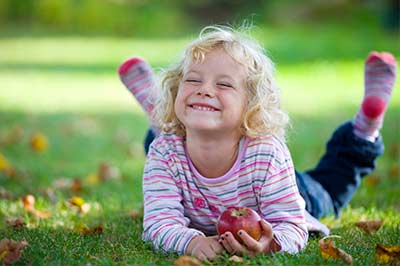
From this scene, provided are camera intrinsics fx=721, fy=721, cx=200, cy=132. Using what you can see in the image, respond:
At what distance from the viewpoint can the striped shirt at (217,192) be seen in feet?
10.8

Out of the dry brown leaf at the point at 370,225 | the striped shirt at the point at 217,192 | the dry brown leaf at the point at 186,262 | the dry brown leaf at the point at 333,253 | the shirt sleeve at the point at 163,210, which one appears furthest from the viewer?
the dry brown leaf at the point at 370,225

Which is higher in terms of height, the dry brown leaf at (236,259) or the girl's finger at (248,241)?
the girl's finger at (248,241)

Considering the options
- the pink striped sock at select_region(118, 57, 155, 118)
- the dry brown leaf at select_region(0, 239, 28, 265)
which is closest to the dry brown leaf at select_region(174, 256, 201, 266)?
the dry brown leaf at select_region(0, 239, 28, 265)

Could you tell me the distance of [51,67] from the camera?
41.5 ft

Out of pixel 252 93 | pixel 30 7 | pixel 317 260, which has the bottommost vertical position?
pixel 30 7

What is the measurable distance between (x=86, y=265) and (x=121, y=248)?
295mm

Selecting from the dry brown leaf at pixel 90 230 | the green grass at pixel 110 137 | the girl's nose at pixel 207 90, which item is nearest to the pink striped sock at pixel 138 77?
the green grass at pixel 110 137

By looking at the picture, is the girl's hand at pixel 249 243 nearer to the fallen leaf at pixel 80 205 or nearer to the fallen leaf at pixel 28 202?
the fallen leaf at pixel 80 205

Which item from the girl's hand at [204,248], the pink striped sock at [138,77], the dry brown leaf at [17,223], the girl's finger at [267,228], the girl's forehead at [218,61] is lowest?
the dry brown leaf at [17,223]

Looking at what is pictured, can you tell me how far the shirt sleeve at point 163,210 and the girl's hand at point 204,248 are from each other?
51 millimetres

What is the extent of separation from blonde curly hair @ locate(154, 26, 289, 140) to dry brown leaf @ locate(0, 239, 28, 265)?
98 centimetres

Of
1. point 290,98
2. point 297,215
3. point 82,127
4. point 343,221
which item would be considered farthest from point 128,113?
point 297,215

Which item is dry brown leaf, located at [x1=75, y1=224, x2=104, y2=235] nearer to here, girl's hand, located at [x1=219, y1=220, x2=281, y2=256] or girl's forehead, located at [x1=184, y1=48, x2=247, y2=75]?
girl's hand, located at [x1=219, y1=220, x2=281, y2=256]

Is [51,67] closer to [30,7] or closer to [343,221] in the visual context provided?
[343,221]
